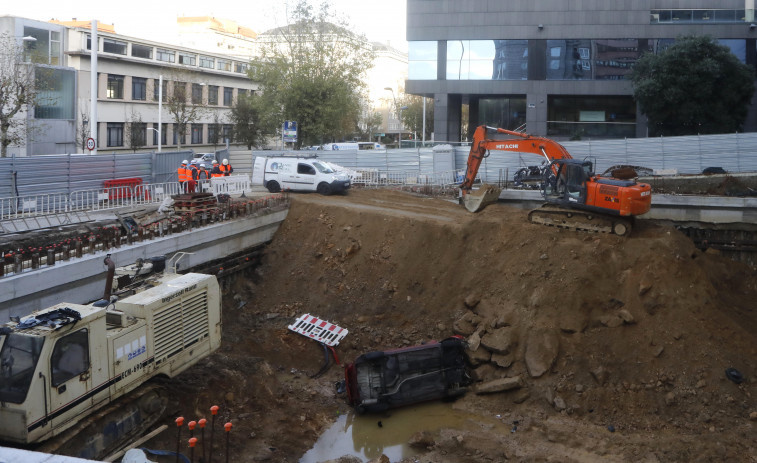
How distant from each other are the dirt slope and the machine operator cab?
3.66 ft

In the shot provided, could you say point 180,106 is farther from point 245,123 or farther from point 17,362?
→ point 17,362

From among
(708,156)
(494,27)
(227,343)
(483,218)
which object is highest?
(494,27)

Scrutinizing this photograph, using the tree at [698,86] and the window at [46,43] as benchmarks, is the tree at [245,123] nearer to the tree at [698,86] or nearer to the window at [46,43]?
the window at [46,43]

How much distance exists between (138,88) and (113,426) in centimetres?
4148

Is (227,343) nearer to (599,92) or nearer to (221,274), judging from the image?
(221,274)

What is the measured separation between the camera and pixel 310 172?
26500 millimetres

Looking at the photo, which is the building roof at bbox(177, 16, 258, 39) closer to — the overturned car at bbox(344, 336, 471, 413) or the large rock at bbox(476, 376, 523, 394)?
the overturned car at bbox(344, 336, 471, 413)

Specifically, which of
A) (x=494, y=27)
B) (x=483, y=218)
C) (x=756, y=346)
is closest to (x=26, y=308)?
(x=483, y=218)

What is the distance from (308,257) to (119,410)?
10.8 metres

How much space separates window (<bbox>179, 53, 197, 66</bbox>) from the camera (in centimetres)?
5346

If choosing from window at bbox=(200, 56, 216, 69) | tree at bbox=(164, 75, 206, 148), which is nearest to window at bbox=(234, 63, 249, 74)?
window at bbox=(200, 56, 216, 69)

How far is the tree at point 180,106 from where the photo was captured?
47.3 m

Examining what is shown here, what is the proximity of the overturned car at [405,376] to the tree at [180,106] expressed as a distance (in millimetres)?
35674


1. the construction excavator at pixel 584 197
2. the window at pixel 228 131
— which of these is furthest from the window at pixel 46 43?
the construction excavator at pixel 584 197
